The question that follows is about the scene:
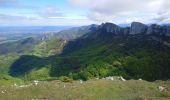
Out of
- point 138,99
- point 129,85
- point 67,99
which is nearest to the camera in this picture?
point 138,99

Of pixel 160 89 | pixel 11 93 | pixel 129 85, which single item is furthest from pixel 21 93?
pixel 160 89

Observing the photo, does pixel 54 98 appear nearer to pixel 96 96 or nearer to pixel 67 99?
pixel 67 99

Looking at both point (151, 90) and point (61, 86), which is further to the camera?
point (61, 86)

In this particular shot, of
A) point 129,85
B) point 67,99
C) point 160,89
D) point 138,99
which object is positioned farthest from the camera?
point 129,85

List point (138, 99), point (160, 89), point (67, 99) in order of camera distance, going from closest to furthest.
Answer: point (138, 99) < point (67, 99) < point (160, 89)

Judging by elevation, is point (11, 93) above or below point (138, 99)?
below

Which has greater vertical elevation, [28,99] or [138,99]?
[138,99]

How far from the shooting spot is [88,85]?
184ft

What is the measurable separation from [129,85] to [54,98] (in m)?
14.6

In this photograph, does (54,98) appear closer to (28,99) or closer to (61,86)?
(28,99)

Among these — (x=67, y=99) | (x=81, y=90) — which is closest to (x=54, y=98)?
(x=67, y=99)

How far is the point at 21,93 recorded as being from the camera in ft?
172

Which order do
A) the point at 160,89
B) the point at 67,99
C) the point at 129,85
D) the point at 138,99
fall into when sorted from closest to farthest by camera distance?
the point at 138,99, the point at 67,99, the point at 160,89, the point at 129,85

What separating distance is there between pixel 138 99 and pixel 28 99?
18111 millimetres
